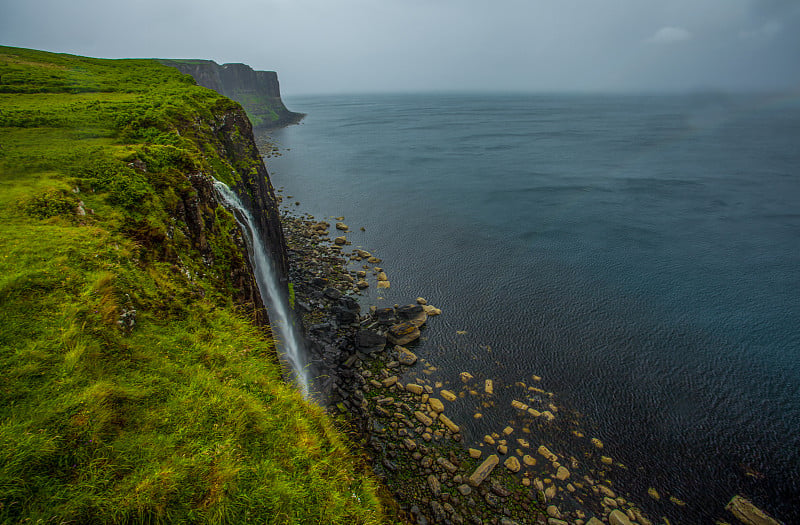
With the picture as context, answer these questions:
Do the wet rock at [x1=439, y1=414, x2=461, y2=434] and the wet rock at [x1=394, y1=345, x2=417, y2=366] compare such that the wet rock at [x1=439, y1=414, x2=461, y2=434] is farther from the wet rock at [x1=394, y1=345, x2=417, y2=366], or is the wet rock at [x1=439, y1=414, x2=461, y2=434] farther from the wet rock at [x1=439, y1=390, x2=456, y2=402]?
the wet rock at [x1=394, y1=345, x2=417, y2=366]

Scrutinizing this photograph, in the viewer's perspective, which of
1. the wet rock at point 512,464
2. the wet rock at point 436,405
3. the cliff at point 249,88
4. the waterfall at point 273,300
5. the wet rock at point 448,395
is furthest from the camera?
the cliff at point 249,88

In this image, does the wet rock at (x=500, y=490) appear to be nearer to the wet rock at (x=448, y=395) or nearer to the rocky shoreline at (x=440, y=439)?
the rocky shoreline at (x=440, y=439)

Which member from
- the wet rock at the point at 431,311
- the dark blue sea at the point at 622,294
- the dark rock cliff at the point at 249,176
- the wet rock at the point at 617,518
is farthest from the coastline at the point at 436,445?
the dark rock cliff at the point at 249,176

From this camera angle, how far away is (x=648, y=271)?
31.1 metres

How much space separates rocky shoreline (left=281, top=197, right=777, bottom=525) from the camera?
43.6 feet

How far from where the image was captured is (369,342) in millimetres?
20922

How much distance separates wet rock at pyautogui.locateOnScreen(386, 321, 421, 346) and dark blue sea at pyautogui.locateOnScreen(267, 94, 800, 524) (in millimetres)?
716

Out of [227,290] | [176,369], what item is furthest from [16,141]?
[176,369]

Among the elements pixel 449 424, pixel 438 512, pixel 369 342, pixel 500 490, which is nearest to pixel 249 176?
pixel 369 342

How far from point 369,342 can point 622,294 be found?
20.5 m

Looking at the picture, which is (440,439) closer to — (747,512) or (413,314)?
(413,314)

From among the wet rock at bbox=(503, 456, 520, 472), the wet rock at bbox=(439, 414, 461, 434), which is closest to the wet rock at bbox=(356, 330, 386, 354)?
the wet rock at bbox=(439, 414, 461, 434)

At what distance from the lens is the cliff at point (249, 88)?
367ft

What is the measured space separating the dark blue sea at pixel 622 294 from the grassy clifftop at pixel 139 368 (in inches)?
457
